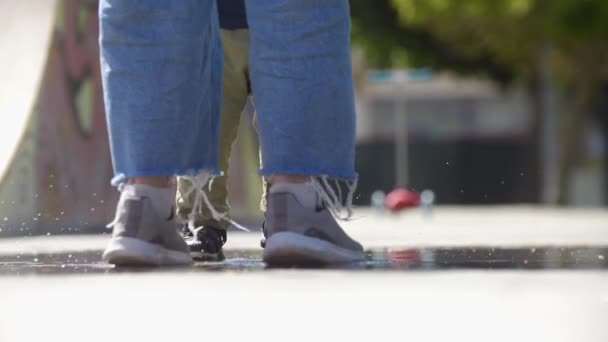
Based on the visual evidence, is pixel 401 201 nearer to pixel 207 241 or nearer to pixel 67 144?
pixel 67 144

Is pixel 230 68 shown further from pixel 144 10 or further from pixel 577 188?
pixel 577 188

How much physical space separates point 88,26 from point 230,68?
9.40 ft

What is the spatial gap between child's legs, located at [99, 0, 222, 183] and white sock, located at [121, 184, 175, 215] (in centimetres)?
3

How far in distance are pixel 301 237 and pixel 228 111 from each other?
1045 millimetres

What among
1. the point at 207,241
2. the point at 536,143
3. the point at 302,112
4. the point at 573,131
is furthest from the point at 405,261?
the point at 536,143

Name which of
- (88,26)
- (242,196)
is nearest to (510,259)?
(88,26)

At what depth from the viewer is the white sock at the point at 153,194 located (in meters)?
3.04

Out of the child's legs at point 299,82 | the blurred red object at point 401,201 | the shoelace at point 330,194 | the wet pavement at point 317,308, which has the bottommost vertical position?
the blurred red object at point 401,201

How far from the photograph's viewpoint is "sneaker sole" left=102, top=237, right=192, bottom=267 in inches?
116

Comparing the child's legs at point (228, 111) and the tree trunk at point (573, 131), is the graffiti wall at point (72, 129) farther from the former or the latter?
the tree trunk at point (573, 131)

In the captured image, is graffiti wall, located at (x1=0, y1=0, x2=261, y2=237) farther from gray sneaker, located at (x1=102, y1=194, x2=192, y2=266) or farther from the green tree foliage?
the green tree foliage

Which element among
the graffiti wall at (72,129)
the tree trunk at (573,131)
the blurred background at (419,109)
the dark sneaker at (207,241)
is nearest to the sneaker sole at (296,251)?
the dark sneaker at (207,241)

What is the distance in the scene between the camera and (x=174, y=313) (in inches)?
77.7

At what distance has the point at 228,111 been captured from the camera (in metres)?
3.94
